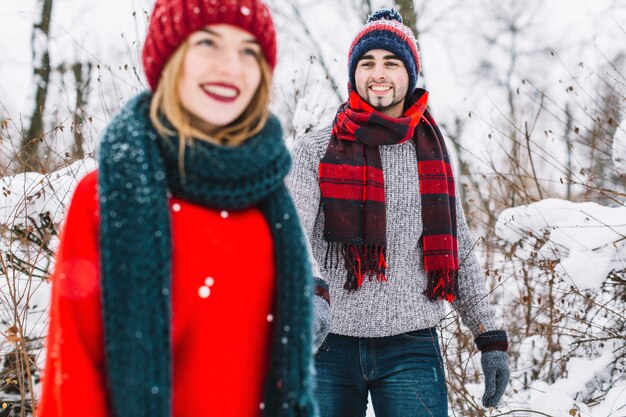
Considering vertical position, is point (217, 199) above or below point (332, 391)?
above

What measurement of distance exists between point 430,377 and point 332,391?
0.41 meters

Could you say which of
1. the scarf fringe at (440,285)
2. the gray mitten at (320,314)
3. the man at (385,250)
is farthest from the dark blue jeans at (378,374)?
the gray mitten at (320,314)

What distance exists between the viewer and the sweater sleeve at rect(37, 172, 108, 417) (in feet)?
3.88

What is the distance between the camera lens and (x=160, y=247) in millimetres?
1235

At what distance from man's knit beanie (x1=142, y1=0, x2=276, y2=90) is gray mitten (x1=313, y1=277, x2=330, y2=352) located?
2.61ft

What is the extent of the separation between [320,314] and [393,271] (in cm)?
76

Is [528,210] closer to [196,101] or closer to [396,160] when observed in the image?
[396,160]

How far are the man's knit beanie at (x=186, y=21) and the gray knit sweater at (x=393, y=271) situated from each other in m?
1.11

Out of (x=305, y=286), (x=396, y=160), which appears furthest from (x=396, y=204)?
(x=305, y=286)

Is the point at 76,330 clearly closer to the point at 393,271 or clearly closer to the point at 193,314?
the point at 193,314

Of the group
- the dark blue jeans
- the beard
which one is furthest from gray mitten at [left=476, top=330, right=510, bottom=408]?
the beard

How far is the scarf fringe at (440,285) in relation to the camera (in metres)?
2.53

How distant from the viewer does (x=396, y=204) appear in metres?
2.59

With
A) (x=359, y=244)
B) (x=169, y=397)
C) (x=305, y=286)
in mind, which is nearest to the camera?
(x=169, y=397)
